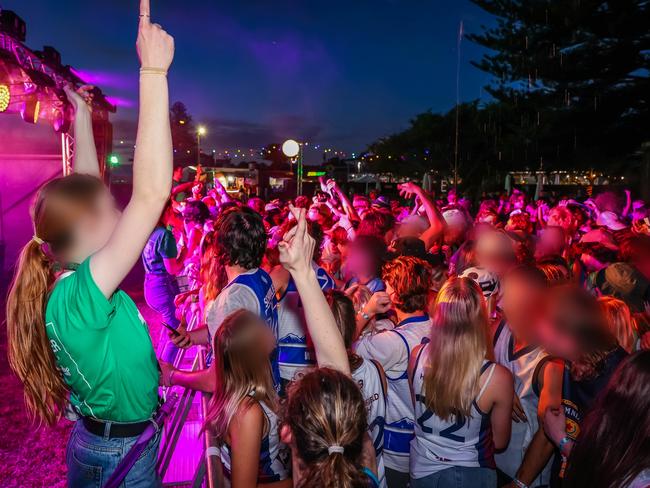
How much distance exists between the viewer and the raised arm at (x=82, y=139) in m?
2.27

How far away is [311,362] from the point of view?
11.0 feet

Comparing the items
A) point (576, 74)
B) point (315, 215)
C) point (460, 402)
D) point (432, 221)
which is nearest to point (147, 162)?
point (460, 402)

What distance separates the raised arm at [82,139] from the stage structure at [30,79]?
605cm

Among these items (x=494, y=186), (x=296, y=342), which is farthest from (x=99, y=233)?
(x=494, y=186)

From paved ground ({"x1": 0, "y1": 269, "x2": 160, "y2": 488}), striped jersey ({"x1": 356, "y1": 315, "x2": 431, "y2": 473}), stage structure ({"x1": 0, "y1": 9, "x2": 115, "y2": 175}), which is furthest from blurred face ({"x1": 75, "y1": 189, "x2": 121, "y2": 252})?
stage structure ({"x1": 0, "y1": 9, "x2": 115, "y2": 175})

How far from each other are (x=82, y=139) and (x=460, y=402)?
234cm

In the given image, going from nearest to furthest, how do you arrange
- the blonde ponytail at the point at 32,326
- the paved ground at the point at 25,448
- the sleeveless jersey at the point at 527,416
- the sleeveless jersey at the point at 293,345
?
the blonde ponytail at the point at 32,326 → the sleeveless jersey at the point at 527,416 → the sleeveless jersey at the point at 293,345 → the paved ground at the point at 25,448

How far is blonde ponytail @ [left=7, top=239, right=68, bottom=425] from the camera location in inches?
68.7

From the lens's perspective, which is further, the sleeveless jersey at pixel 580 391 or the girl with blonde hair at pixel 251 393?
the sleeveless jersey at pixel 580 391

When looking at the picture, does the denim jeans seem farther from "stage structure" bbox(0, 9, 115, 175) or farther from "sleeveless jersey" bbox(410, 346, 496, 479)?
"stage structure" bbox(0, 9, 115, 175)

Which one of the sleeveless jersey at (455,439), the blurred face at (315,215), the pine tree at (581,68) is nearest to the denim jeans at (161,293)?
the blurred face at (315,215)

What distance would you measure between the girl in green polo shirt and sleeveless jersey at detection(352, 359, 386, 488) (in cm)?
97

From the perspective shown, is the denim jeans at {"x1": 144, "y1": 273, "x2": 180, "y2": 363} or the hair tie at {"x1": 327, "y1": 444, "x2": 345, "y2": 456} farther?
the denim jeans at {"x1": 144, "y1": 273, "x2": 180, "y2": 363}

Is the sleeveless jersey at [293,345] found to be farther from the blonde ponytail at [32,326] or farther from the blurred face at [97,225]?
the blurred face at [97,225]
